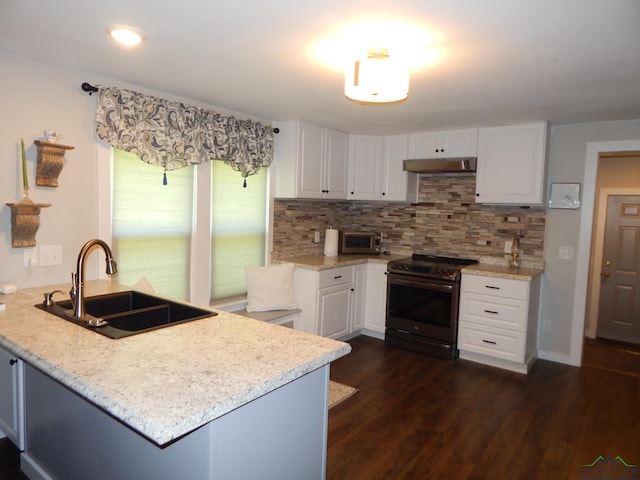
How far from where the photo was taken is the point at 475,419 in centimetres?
289

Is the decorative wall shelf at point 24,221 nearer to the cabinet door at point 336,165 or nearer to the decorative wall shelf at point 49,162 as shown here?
the decorative wall shelf at point 49,162

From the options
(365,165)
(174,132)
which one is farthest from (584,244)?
(174,132)

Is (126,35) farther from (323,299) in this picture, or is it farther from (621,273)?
(621,273)

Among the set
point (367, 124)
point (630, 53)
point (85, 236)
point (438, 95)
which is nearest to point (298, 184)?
point (367, 124)

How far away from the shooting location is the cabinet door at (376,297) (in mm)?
4418

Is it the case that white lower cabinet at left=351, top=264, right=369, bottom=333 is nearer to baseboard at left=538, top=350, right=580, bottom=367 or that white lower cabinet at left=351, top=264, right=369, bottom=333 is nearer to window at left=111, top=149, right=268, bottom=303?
window at left=111, top=149, right=268, bottom=303

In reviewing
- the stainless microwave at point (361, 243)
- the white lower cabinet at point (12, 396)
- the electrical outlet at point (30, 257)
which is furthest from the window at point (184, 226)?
the stainless microwave at point (361, 243)

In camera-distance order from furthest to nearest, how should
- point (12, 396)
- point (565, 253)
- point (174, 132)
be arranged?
point (565, 253), point (174, 132), point (12, 396)

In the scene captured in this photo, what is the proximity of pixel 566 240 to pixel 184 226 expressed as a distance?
3.38 m

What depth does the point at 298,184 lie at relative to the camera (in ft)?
13.2

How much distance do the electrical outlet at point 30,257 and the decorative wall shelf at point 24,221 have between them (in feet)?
0.21

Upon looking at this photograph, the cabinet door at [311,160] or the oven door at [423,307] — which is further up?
the cabinet door at [311,160]

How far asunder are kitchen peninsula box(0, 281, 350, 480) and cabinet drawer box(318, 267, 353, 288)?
2060 millimetres

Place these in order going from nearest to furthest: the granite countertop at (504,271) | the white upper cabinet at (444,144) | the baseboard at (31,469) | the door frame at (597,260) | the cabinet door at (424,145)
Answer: the baseboard at (31,469) → the granite countertop at (504,271) → the white upper cabinet at (444,144) → the cabinet door at (424,145) → the door frame at (597,260)
